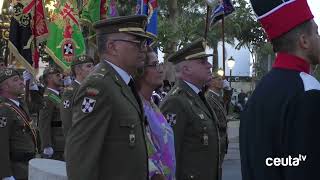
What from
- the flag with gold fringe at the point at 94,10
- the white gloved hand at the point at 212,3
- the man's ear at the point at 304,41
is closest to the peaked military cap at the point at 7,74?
the flag with gold fringe at the point at 94,10

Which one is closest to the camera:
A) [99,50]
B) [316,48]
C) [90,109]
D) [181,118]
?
[316,48]

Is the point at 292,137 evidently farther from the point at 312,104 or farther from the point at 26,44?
the point at 26,44

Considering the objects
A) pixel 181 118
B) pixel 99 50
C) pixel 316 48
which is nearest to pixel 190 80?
pixel 181 118

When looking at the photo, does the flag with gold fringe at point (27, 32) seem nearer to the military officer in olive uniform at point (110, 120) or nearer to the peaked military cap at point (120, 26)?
the peaked military cap at point (120, 26)

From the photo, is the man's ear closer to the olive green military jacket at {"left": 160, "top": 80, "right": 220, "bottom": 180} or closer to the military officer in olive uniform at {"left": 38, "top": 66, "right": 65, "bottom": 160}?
the olive green military jacket at {"left": 160, "top": 80, "right": 220, "bottom": 180}

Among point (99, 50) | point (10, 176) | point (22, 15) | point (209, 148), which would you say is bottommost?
point (10, 176)

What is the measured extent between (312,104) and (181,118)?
2.71 m

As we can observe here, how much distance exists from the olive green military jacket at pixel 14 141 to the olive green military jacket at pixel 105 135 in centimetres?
258

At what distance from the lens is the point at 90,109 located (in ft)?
10.7

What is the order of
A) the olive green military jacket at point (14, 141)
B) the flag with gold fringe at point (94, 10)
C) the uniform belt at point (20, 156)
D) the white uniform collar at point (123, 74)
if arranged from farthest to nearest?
the flag with gold fringe at point (94, 10)
the uniform belt at point (20, 156)
the olive green military jacket at point (14, 141)
the white uniform collar at point (123, 74)

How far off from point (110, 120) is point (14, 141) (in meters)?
2.94

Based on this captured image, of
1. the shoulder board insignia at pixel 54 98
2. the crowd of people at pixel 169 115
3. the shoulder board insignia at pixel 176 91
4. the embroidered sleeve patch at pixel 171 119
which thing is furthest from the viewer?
the shoulder board insignia at pixel 54 98

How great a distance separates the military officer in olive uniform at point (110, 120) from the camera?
3225 millimetres

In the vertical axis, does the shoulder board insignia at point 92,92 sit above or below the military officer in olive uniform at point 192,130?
above
